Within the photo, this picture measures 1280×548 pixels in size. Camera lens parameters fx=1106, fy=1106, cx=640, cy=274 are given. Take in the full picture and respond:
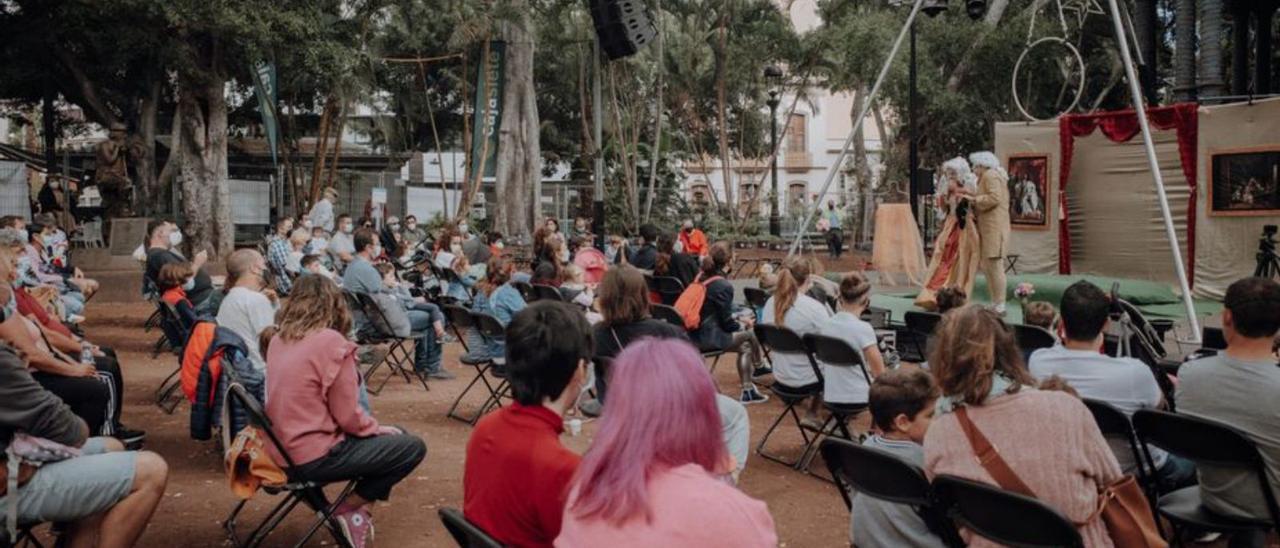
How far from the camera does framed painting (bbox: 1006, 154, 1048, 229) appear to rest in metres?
16.2

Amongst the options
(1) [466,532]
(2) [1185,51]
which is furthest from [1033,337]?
(2) [1185,51]

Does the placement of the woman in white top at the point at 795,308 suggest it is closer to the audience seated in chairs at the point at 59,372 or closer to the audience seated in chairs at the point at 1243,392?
the audience seated in chairs at the point at 1243,392

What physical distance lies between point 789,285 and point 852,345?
4.57 feet

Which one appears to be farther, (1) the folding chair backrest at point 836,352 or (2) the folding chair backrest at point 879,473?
(1) the folding chair backrest at point 836,352

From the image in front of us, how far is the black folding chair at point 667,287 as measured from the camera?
11.0 meters

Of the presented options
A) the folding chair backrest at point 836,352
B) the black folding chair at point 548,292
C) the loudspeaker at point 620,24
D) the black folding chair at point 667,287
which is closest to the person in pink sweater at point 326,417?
the folding chair backrest at point 836,352

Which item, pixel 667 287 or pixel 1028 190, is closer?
pixel 667 287

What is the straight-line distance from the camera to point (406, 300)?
34.6 ft

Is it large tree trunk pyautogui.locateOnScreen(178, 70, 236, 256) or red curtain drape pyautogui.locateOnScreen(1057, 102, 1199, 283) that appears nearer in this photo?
red curtain drape pyautogui.locateOnScreen(1057, 102, 1199, 283)

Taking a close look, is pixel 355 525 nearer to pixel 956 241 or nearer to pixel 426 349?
pixel 426 349

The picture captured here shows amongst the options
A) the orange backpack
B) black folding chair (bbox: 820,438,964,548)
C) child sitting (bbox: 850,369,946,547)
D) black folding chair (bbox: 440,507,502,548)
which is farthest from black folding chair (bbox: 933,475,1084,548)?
the orange backpack

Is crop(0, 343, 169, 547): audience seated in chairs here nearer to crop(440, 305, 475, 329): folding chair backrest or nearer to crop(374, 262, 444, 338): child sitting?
crop(440, 305, 475, 329): folding chair backrest

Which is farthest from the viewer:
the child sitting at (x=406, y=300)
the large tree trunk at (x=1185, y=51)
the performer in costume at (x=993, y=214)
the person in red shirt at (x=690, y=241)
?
the person in red shirt at (x=690, y=241)

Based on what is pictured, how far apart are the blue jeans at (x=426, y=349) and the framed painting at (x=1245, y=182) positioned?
31.7ft
